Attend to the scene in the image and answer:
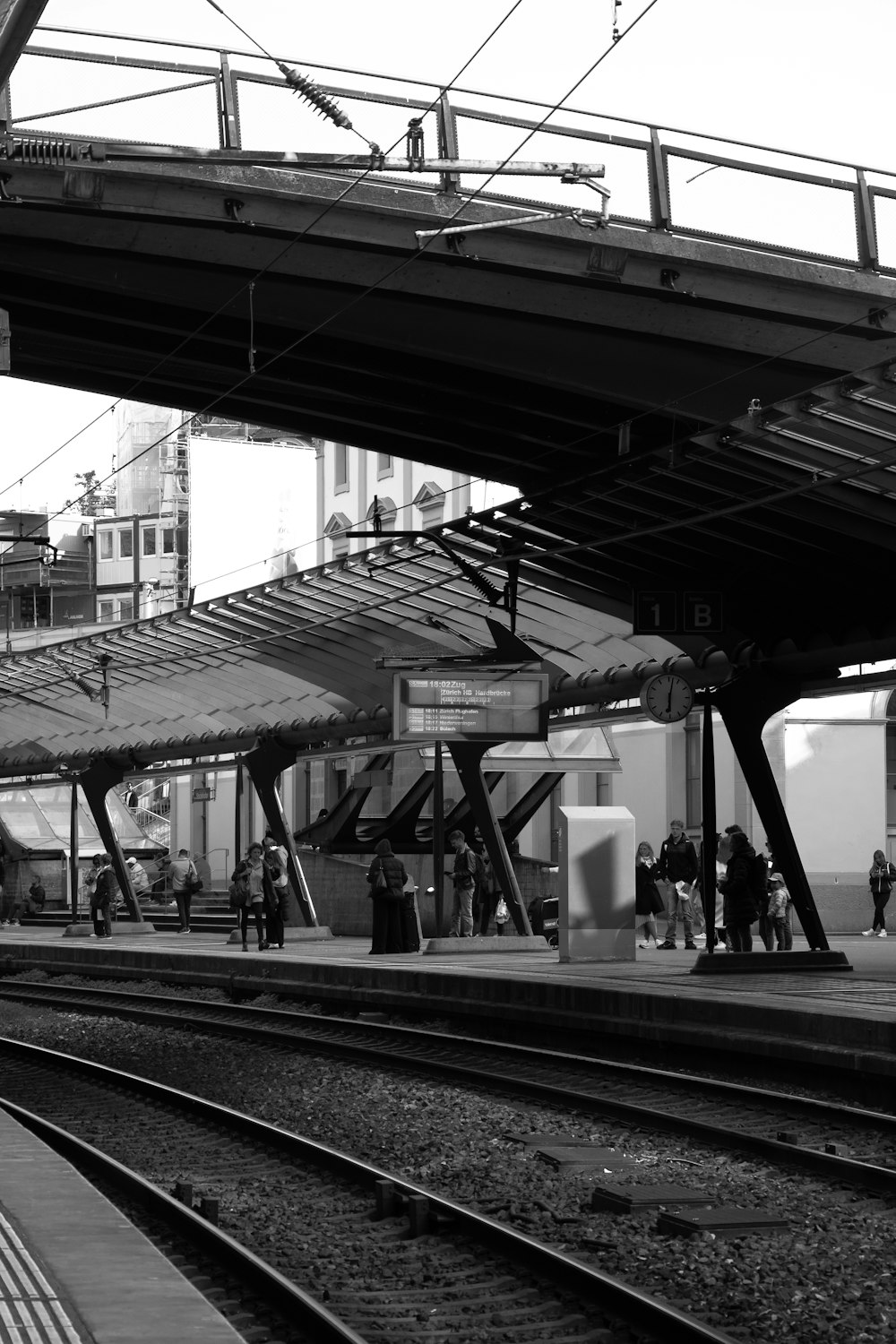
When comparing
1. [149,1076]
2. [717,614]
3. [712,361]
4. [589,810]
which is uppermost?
[712,361]

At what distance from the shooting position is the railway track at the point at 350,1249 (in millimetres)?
6379

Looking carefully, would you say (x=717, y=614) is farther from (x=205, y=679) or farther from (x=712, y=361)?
(x=205, y=679)

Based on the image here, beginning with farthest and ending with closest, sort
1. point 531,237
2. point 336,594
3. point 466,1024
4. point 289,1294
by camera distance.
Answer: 1. point 336,594
2. point 466,1024
3. point 531,237
4. point 289,1294

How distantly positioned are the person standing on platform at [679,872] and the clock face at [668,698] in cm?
503

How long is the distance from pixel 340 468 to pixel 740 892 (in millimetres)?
41127

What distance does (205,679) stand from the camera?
30.5m

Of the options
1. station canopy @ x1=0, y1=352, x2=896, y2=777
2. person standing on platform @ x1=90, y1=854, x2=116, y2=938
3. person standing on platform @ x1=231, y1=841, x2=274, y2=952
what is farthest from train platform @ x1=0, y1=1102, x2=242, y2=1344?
person standing on platform @ x1=90, y1=854, x2=116, y2=938

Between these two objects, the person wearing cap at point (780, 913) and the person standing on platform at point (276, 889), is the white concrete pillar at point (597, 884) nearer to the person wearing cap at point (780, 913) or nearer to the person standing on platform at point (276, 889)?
the person wearing cap at point (780, 913)

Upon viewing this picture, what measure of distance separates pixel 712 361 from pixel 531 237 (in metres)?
2.92

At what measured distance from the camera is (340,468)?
60094mm

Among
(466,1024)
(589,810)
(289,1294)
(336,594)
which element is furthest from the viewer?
(336,594)

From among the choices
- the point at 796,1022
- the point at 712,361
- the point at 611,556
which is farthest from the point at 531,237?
the point at 796,1022

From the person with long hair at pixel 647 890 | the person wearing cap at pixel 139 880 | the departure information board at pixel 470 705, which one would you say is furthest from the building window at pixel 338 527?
the departure information board at pixel 470 705

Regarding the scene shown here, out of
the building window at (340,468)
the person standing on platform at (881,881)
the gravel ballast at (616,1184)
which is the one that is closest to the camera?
the gravel ballast at (616,1184)
